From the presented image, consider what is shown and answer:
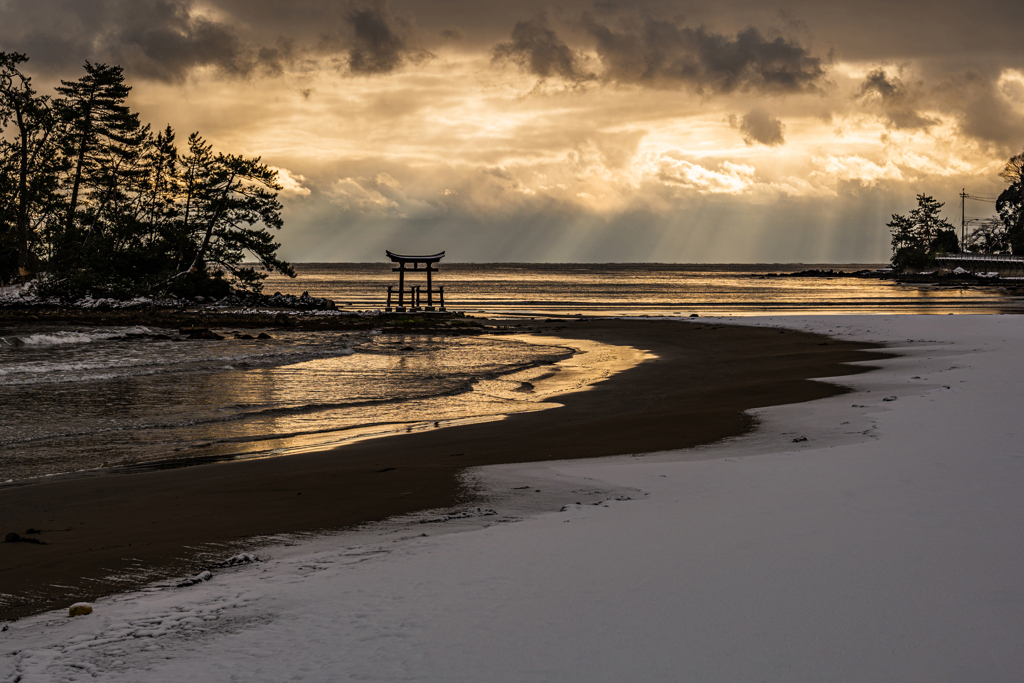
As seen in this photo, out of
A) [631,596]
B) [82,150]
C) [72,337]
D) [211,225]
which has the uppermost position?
[82,150]

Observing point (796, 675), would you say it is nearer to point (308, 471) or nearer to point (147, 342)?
point (308, 471)

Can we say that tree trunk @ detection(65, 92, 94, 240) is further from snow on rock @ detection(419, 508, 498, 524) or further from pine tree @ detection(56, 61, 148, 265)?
snow on rock @ detection(419, 508, 498, 524)

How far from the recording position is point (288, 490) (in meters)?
6.47

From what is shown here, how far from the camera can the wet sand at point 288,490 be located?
4.57 meters

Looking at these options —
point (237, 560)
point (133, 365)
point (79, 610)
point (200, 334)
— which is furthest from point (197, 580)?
point (200, 334)

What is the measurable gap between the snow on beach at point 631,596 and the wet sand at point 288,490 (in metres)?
0.50

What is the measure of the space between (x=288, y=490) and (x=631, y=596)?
3.88 meters

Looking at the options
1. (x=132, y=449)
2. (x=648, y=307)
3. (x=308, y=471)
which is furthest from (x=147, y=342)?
(x=648, y=307)

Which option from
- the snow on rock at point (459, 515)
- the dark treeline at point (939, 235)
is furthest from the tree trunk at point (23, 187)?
the dark treeline at point (939, 235)

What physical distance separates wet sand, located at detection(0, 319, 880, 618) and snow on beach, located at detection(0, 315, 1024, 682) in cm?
50

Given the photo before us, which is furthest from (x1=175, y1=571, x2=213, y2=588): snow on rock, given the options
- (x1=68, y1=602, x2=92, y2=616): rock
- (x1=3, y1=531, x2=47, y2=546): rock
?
(x1=3, y1=531, x2=47, y2=546): rock

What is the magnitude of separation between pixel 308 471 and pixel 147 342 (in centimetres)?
2103

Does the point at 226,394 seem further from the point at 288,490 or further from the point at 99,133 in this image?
the point at 99,133

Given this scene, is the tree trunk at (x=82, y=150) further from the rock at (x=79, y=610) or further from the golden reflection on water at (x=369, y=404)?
the rock at (x=79, y=610)
